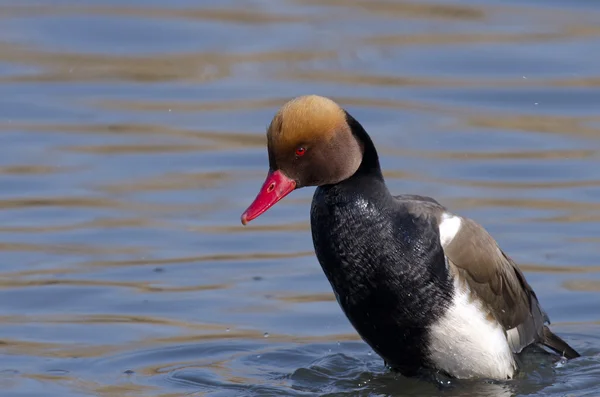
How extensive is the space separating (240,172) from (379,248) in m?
3.85

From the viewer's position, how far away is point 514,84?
12.3 meters

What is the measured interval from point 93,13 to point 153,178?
4479mm

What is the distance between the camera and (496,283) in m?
7.06

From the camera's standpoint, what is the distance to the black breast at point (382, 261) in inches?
261

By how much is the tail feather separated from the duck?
0.56 m

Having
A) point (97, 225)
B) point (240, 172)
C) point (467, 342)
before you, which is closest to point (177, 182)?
point (240, 172)

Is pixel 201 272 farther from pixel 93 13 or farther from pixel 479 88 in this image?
pixel 93 13

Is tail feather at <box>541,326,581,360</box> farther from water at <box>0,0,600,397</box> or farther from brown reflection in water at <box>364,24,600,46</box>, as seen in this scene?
brown reflection in water at <box>364,24,600,46</box>

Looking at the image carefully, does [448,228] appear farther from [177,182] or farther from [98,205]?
[177,182]

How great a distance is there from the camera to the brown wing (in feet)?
22.5

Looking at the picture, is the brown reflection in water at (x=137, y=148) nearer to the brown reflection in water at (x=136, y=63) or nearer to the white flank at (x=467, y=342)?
the brown reflection in water at (x=136, y=63)

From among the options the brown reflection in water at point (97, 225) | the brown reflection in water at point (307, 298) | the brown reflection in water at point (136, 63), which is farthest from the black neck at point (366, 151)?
the brown reflection in water at point (136, 63)

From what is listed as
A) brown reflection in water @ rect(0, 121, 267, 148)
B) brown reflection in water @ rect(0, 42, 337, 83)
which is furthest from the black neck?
brown reflection in water @ rect(0, 42, 337, 83)

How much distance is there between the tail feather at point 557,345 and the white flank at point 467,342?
44 cm
